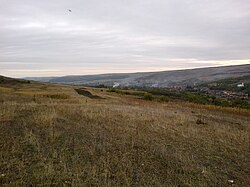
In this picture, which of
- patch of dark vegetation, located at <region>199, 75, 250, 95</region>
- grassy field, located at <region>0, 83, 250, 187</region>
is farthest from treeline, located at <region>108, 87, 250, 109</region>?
patch of dark vegetation, located at <region>199, 75, 250, 95</region>

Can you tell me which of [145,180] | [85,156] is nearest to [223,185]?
[145,180]

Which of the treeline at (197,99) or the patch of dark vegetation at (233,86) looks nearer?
the treeline at (197,99)

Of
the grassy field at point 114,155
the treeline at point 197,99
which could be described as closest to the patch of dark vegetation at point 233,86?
the treeline at point 197,99

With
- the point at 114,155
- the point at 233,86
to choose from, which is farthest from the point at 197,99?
the point at 233,86

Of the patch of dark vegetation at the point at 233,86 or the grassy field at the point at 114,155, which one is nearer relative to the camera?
the grassy field at the point at 114,155

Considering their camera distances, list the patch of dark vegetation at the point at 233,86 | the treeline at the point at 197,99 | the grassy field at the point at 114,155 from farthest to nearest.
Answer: the patch of dark vegetation at the point at 233,86 → the treeline at the point at 197,99 → the grassy field at the point at 114,155

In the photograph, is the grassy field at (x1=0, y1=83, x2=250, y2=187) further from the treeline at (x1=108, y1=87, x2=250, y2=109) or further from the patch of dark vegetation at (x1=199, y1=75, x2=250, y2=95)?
the patch of dark vegetation at (x1=199, y1=75, x2=250, y2=95)

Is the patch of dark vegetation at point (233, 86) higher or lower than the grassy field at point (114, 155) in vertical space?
lower

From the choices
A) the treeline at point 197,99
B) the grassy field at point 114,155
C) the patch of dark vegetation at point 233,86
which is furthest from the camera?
the patch of dark vegetation at point 233,86

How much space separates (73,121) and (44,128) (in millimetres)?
1894

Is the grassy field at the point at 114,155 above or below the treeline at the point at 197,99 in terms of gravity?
above

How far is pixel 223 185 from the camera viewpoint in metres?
5.35

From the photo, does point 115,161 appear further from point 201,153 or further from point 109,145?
point 201,153

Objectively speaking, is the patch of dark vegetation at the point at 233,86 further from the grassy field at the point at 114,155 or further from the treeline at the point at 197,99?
the grassy field at the point at 114,155
